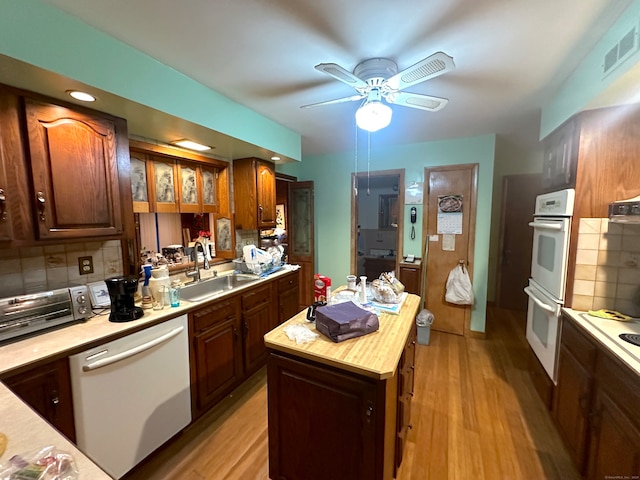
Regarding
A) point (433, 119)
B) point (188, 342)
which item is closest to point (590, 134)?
point (433, 119)

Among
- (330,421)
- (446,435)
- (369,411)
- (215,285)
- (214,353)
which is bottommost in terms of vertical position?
(446,435)

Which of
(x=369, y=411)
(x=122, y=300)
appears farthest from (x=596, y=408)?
(x=122, y=300)

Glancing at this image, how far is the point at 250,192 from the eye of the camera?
2748 mm

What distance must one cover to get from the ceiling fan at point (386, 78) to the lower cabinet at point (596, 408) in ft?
5.17

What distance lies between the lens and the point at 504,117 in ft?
7.79

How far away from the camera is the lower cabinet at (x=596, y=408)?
3.63 ft

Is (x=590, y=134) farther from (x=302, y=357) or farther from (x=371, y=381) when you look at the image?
(x=302, y=357)

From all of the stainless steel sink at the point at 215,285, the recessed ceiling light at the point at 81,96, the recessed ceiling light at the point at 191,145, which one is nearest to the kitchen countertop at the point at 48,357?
the stainless steel sink at the point at 215,285

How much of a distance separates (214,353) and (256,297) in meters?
0.57

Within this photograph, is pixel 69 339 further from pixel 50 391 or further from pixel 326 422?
pixel 326 422

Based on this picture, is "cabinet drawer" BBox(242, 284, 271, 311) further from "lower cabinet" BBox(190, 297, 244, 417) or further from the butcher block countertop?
the butcher block countertop

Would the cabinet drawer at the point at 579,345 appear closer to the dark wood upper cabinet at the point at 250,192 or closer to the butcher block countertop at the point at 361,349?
the butcher block countertop at the point at 361,349

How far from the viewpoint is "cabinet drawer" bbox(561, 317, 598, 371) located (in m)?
1.39

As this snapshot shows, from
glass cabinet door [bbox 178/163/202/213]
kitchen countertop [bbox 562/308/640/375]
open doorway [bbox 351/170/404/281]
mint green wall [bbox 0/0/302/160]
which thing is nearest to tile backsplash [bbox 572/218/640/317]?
kitchen countertop [bbox 562/308/640/375]
